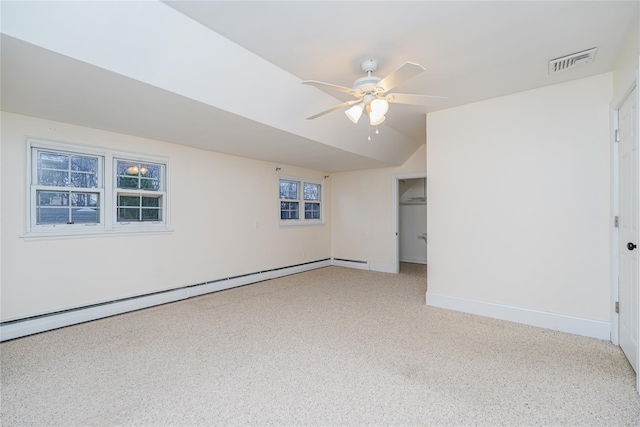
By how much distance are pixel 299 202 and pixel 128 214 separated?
3.18 metres

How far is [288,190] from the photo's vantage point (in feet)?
19.7

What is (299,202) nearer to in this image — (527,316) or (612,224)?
(527,316)

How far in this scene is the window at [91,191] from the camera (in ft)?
10.2

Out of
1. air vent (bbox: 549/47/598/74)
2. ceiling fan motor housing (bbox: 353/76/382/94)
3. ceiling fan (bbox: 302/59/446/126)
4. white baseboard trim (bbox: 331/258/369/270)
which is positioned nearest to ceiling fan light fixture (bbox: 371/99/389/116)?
ceiling fan (bbox: 302/59/446/126)

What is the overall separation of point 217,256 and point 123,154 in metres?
1.91

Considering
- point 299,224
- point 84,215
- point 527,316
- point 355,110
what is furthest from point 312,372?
point 299,224

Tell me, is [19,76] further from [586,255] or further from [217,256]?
[586,255]

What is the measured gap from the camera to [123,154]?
12.0 feet

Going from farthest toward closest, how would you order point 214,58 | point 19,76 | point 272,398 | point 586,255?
1. point 586,255
2. point 214,58
3. point 19,76
4. point 272,398

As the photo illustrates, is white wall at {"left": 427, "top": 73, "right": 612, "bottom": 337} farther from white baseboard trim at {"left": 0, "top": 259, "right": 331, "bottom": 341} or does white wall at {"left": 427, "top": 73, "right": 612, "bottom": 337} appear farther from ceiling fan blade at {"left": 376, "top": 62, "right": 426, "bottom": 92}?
white baseboard trim at {"left": 0, "top": 259, "right": 331, "bottom": 341}

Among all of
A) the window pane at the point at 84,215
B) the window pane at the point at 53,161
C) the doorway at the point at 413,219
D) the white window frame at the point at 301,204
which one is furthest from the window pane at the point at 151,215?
the doorway at the point at 413,219

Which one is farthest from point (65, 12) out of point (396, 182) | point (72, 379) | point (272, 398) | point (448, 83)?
point (396, 182)

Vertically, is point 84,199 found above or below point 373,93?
below

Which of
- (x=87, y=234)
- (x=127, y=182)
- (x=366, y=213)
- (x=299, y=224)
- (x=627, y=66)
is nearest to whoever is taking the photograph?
(x=627, y=66)
